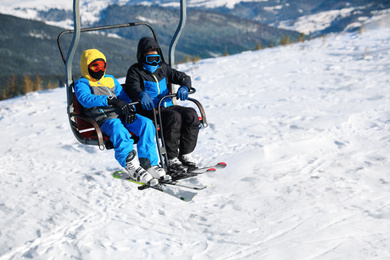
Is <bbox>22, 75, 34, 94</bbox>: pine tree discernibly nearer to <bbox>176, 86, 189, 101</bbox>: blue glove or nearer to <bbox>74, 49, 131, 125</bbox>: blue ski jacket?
<bbox>74, 49, 131, 125</bbox>: blue ski jacket

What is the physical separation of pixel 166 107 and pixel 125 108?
0.71m

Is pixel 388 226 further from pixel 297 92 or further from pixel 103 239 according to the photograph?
pixel 297 92

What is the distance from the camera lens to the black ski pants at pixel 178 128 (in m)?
4.16

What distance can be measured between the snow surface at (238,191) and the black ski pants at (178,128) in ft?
2.04

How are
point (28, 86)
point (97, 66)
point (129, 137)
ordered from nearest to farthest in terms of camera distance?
point (129, 137) < point (97, 66) < point (28, 86)

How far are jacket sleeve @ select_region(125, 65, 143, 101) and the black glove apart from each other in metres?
0.28

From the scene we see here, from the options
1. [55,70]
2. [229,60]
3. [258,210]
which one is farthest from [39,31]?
[258,210]

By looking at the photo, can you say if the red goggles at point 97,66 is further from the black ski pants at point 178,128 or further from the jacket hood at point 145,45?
the black ski pants at point 178,128

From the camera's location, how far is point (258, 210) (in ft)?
13.2

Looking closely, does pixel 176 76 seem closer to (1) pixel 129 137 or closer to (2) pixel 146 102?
(2) pixel 146 102

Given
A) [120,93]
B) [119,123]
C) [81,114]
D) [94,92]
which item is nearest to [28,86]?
[120,93]

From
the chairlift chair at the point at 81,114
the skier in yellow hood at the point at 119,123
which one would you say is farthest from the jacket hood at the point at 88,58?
the chairlift chair at the point at 81,114

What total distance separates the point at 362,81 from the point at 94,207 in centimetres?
698

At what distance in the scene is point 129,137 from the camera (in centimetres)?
397
